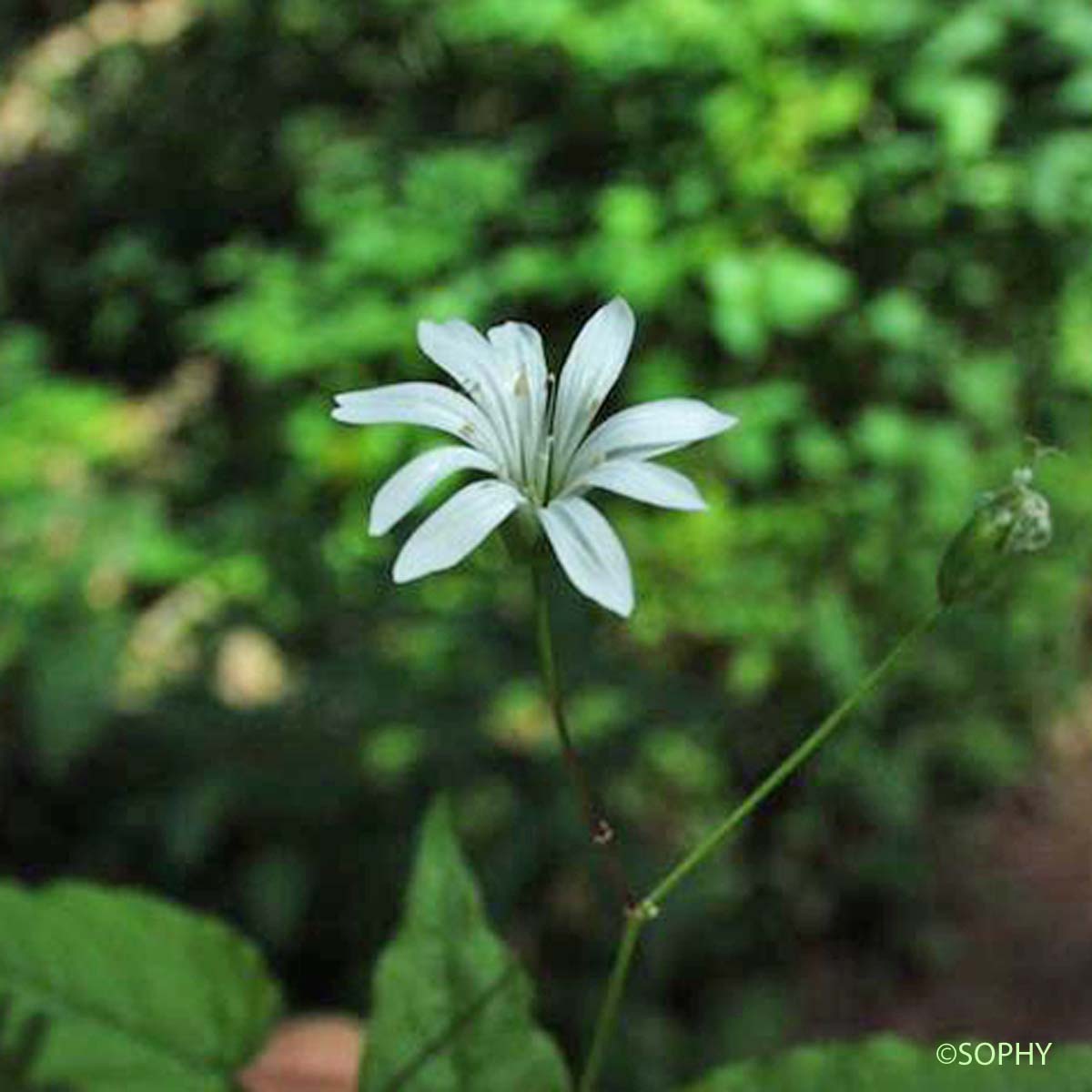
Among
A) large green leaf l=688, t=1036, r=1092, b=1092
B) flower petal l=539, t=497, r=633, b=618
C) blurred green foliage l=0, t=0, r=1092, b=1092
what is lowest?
large green leaf l=688, t=1036, r=1092, b=1092

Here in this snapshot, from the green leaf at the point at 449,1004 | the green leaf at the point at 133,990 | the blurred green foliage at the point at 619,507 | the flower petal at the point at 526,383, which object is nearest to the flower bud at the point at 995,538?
the flower petal at the point at 526,383

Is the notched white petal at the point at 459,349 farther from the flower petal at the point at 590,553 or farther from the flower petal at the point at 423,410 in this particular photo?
the flower petal at the point at 590,553

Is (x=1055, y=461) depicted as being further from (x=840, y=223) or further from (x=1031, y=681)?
(x=840, y=223)

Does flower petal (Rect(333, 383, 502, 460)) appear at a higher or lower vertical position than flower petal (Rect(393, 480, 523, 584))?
higher

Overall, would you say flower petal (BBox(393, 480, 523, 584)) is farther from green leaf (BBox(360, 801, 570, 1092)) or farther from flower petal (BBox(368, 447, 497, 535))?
green leaf (BBox(360, 801, 570, 1092))

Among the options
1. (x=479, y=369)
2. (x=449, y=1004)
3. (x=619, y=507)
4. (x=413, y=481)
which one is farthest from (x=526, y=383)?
(x=619, y=507)

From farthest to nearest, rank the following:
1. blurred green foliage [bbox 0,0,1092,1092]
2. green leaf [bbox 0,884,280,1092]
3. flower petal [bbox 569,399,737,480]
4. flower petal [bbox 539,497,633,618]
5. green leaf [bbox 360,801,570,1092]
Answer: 1. blurred green foliage [bbox 0,0,1092,1092]
2. green leaf [bbox 0,884,280,1092]
3. green leaf [bbox 360,801,570,1092]
4. flower petal [bbox 569,399,737,480]
5. flower petal [bbox 539,497,633,618]

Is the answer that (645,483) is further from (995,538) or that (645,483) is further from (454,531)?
(995,538)

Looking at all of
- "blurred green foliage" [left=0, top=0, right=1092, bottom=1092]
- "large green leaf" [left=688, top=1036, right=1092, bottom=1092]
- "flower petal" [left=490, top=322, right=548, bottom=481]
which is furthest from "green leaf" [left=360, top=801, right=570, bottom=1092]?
"blurred green foliage" [left=0, top=0, right=1092, bottom=1092]
